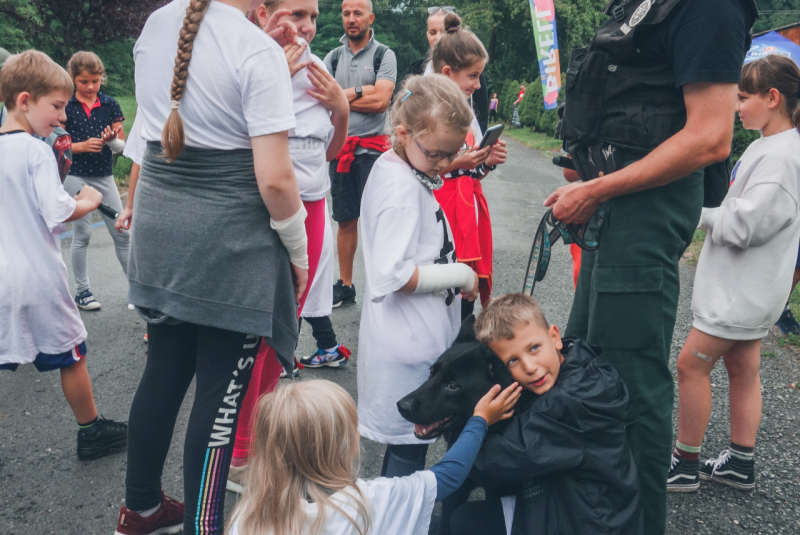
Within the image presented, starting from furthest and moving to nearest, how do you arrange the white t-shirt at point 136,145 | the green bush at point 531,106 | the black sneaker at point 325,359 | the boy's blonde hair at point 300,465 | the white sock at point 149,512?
1. the green bush at point 531,106
2. the black sneaker at point 325,359
3. the white t-shirt at point 136,145
4. the white sock at point 149,512
5. the boy's blonde hair at point 300,465

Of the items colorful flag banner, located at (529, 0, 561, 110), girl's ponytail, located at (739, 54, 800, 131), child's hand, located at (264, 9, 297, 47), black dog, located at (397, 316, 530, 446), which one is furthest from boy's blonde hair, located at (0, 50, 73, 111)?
colorful flag banner, located at (529, 0, 561, 110)

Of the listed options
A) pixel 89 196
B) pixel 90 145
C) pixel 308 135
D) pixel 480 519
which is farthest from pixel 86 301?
pixel 480 519

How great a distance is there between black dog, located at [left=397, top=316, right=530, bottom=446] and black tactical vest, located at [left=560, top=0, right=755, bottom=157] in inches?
33.4

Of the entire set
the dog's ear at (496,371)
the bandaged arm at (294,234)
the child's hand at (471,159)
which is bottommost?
the dog's ear at (496,371)

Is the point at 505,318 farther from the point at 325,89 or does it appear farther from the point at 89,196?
the point at 89,196

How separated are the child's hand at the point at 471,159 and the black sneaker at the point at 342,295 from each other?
236 cm

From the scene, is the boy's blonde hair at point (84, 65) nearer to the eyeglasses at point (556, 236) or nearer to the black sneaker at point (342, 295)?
the black sneaker at point (342, 295)

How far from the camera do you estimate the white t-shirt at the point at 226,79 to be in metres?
1.88

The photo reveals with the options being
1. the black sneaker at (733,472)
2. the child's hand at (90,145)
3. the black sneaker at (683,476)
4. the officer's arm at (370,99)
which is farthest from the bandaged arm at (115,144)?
the black sneaker at (733,472)

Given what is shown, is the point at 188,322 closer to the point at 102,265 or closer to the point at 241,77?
the point at 241,77

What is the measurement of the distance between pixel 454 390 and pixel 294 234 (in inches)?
28.4

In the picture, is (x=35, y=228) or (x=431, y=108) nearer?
(x=431, y=108)

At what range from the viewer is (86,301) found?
5.08m

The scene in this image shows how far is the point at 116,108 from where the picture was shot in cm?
552
